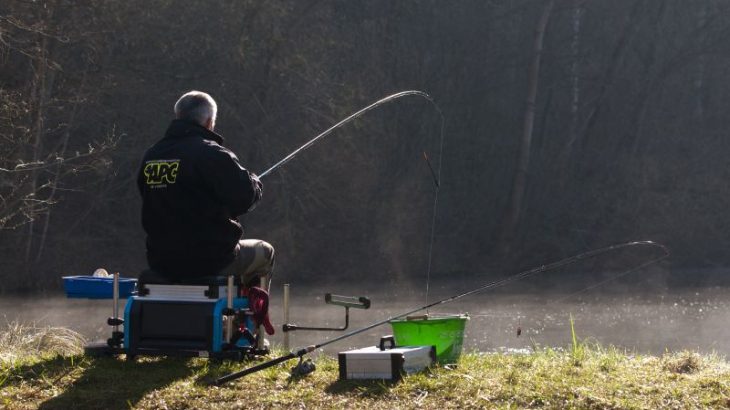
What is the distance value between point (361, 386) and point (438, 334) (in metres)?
0.76

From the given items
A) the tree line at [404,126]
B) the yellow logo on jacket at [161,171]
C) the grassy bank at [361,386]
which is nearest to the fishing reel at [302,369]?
the grassy bank at [361,386]

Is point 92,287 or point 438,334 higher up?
point 92,287

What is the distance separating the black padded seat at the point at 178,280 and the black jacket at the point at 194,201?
1.0 inches

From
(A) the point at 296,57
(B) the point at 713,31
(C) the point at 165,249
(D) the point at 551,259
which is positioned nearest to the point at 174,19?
(A) the point at 296,57

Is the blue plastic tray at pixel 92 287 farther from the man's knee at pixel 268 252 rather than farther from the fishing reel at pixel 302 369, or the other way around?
the fishing reel at pixel 302 369

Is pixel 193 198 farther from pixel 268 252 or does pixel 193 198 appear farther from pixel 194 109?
pixel 268 252

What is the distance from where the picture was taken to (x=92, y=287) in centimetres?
520

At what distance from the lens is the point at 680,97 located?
2580 centimetres

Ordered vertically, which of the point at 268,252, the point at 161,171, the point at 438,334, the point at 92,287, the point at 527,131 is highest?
the point at 527,131

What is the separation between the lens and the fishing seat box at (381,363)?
4309mm

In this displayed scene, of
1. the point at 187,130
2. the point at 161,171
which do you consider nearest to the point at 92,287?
the point at 161,171

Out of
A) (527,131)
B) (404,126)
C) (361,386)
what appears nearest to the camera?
(361,386)

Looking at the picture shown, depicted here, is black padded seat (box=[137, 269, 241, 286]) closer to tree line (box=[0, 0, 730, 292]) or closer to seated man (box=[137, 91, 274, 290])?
seated man (box=[137, 91, 274, 290])

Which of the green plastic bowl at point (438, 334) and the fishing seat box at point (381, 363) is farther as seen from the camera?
the green plastic bowl at point (438, 334)
